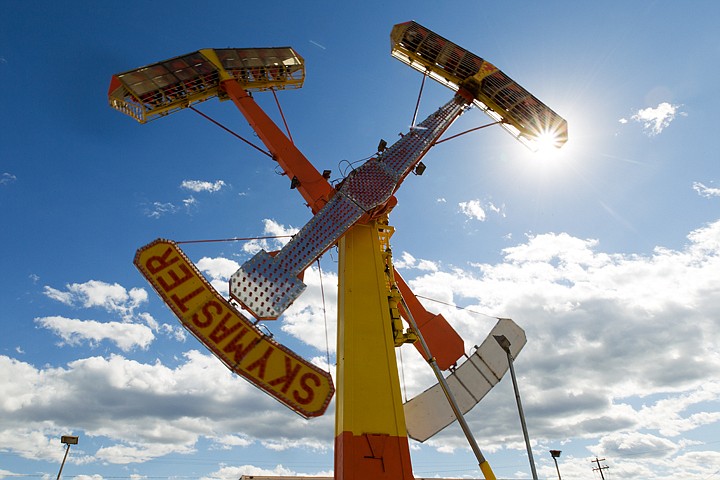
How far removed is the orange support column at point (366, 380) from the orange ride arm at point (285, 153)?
179cm

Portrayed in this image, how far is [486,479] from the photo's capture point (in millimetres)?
10930

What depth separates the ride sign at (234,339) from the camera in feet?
31.1

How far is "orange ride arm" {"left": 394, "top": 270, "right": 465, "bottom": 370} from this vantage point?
48.0ft

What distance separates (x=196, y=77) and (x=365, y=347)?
9.73 m

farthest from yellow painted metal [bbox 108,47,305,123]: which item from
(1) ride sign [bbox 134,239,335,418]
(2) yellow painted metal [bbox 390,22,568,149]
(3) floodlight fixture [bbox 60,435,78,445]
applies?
(3) floodlight fixture [bbox 60,435,78,445]

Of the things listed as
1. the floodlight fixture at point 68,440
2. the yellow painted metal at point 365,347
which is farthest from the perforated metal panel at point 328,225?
the floodlight fixture at point 68,440

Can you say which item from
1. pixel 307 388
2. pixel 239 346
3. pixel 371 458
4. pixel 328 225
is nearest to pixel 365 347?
pixel 307 388

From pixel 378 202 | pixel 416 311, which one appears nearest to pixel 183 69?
pixel 378 202

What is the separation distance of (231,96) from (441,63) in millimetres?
7330

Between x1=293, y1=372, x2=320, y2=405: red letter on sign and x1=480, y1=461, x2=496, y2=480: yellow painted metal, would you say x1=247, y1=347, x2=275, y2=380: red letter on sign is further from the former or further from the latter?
x1=480, y1=461, x2=496, y2=480: yellow painted metal

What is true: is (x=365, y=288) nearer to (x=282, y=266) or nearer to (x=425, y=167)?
(x=282, y=266)

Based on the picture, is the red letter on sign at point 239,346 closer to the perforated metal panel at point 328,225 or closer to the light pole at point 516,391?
the perforated metal panel at point 328,225

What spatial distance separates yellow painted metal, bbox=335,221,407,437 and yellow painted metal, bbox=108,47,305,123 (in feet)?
21.2

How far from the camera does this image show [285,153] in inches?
542
